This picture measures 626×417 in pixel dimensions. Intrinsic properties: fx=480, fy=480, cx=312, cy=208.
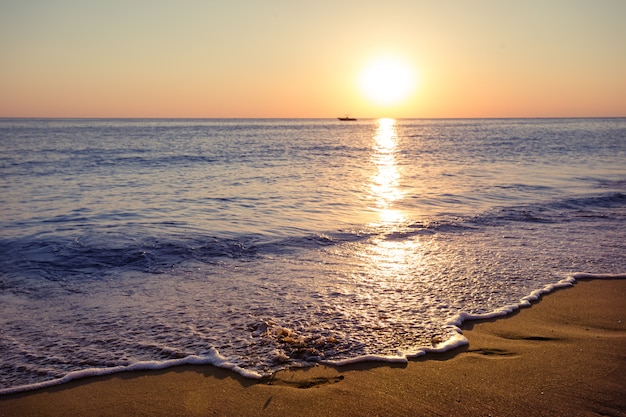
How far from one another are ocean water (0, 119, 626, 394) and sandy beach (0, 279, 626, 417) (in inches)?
8.9

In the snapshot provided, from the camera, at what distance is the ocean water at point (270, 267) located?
491 cm

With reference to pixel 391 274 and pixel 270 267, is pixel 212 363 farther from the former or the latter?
pixel 391 274

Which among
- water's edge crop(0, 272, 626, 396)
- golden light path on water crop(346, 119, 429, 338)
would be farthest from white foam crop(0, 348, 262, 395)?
golden light path on water crop(346, 119, 429, 338)

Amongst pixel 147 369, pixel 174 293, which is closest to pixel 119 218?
pixel 174 293

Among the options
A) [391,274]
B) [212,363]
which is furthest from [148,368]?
[391,274]

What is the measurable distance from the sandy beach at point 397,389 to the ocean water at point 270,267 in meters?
0.23

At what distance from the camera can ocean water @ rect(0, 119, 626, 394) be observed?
4.91m

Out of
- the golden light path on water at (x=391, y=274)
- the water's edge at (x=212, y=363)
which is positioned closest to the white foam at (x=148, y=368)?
the water's edge at (x=212, y=363)

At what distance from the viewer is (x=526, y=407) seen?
370 cm

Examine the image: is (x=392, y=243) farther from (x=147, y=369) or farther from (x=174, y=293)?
(x=147, y=369)

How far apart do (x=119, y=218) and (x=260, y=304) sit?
7.40 m

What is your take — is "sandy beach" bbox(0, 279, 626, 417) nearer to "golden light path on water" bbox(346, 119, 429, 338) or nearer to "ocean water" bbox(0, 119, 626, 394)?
"ocean water" bbox(0, 119, 626, 394)

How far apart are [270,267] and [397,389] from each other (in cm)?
404

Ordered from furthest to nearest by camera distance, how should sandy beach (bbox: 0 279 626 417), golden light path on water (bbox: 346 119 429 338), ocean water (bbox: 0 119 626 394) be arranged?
1. golden light path on water (bbox: 346 119 429 338)
2. ocean water (bbox: 0 119 626 394)
3. sandy beach (bbox: 0 279 626 417)
